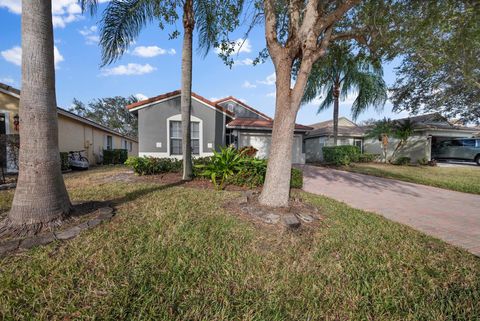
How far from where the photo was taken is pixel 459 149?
57.7 ft

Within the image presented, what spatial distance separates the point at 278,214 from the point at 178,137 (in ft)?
27.4

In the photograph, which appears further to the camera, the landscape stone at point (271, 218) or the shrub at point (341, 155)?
the shrub at point (341, 155)

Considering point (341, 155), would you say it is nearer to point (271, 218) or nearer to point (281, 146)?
point (281, 146)

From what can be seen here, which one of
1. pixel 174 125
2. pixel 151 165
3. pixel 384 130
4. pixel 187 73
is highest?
pixel 187 73

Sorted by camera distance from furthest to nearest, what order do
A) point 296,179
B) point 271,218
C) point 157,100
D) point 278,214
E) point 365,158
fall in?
point 365,158 < point 157,100 < point 296,179 < point 278,214 < point 271,218

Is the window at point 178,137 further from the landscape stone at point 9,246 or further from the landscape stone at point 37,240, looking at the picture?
A: the landscape stone at point 9,246

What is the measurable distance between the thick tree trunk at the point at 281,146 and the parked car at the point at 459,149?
21731 mm

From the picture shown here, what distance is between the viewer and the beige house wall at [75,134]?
29.2 ft

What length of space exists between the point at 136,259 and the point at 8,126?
11245 mm

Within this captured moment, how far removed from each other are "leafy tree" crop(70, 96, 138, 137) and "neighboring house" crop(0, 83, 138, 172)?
22185 mm

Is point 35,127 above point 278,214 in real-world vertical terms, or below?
above

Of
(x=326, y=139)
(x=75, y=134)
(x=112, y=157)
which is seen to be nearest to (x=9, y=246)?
(x=75, y=134)

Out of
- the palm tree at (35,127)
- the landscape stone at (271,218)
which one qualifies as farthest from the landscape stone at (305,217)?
the palm tree at (35,127)

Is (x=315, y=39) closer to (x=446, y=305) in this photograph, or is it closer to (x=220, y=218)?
(x=220, y=218)
